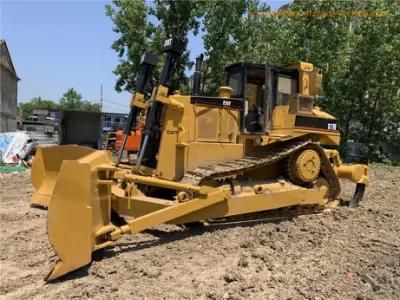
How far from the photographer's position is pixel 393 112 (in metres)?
17.2

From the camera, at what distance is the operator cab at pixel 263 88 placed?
758 cm

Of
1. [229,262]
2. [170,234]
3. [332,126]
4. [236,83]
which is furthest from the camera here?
[332,126]

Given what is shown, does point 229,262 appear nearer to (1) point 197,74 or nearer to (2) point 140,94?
(2) point 140,94

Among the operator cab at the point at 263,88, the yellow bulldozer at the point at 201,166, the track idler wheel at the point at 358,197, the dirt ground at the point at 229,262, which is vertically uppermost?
the operator cab at the point at 263,88

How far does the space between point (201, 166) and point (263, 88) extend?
1.75 meters

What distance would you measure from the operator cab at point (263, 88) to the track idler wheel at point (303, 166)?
0.65 m

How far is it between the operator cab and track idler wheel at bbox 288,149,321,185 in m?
0.65

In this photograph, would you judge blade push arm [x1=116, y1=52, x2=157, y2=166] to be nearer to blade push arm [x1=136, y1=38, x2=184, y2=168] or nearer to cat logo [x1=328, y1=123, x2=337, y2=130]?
blade push arm [x1=136, y1=38, x2=184, y2=168]

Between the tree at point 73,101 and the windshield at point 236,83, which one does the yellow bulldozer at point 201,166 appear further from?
the tree at point 73,101

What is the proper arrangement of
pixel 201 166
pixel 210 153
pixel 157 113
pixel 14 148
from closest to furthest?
pixel 157 113
pixel 201 166
pixel 210 153
pixel 14 148

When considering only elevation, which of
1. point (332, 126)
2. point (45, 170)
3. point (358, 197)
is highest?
point (332, 126)

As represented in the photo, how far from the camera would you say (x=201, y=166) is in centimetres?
700

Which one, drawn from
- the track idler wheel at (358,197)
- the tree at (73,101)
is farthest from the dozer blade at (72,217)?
the tree at (73,101)

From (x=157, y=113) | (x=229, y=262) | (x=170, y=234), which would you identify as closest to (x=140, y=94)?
(x=157, y=113)
